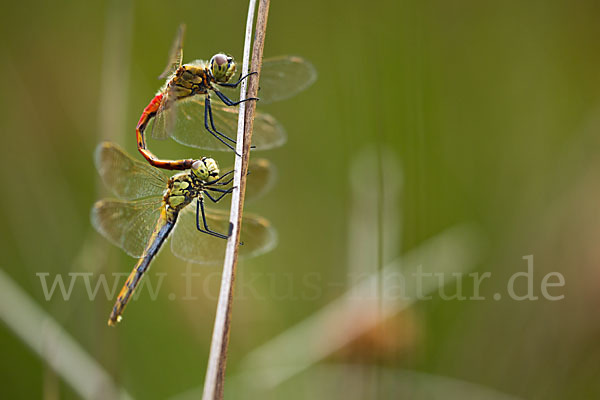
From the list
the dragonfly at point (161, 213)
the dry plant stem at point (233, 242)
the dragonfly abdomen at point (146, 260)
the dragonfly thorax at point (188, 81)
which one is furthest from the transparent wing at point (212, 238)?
the dry plant stem at point (233, 242)

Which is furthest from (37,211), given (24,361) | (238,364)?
(238,364)

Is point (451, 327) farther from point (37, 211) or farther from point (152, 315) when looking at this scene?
point (37, 211)

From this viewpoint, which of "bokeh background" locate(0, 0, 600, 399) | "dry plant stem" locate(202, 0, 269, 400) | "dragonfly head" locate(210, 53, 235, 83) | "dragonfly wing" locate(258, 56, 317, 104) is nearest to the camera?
"dry plant stem" locate(202, 0, 269, 400)

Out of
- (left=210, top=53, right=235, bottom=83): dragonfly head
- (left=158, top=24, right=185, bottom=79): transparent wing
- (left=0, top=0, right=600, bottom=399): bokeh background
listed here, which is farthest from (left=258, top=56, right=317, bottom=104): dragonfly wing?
(left=0, top=0, right=600, bottom=399): bokeh background

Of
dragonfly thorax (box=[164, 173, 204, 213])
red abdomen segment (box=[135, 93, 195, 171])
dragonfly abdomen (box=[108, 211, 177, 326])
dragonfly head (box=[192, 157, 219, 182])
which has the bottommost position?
dragonfly abdomen (box=[108, 211, 177, 326])

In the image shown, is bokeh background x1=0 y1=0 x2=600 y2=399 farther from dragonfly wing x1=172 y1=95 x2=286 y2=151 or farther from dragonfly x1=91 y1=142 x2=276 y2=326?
dragonfly wing x1=172 y1=95 x2=286 y2=151

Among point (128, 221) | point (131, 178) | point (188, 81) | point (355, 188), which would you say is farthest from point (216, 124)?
point (355, 188)

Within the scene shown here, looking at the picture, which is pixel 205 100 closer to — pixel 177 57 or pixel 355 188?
→ pixel 177 57

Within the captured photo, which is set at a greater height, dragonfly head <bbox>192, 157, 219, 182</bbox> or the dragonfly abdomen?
dragonfly head <bbox>192, 157, 219, 182</bbox>
